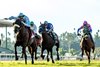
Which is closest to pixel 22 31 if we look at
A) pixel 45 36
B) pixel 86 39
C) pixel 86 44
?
pixel 45 36

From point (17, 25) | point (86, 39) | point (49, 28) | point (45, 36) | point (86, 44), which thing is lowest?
point (86, 44)

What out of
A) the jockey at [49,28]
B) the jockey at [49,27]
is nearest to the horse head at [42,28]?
the jockey at [49,28]

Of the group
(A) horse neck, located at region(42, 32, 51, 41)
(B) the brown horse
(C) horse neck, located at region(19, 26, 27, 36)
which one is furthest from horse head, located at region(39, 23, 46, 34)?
(B) the brown horse

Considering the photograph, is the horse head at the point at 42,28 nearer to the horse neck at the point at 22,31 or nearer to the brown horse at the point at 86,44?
the horse neck at the point at 22,31

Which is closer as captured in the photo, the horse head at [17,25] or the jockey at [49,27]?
the horse head at [17,25]

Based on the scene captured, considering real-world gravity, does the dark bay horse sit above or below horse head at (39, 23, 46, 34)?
below

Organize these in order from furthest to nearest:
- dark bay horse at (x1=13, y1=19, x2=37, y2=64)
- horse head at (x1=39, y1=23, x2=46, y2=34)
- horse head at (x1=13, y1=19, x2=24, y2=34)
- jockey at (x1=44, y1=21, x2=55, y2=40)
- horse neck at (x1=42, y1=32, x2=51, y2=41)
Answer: jockey at (x1=44, y1=21, x2=55, y2=40) < horse neck at (x1=42, y1=32, x2=51, y2=41) < horse head at (x1=39, y1=23, x2=46, y2=34) < dark bay horse at (x1=13, y1=19, x2=37, y2=64) < horse head at (x1=13, y1=19, x2=24, y2=34)

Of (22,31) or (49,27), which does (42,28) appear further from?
(49,27)

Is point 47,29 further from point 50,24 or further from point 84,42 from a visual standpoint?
point 84,42

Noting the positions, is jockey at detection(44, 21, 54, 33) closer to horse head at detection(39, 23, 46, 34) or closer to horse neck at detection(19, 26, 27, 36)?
horse head at detection(39, 23, 46, 34)

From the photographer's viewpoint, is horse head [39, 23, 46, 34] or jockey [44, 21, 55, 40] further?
jockey [44, 21, 55, 40]

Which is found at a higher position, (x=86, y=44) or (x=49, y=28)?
(x=49, y=28)

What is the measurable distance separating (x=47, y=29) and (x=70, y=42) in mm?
174562

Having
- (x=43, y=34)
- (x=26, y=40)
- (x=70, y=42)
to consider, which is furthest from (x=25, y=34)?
(x=70, y=42)
